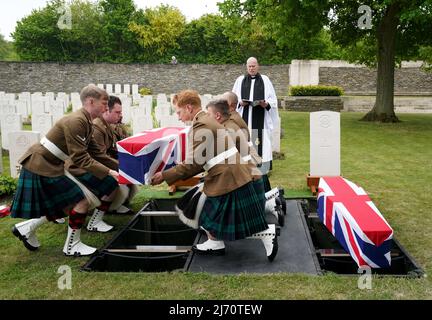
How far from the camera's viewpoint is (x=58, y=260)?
443 cm

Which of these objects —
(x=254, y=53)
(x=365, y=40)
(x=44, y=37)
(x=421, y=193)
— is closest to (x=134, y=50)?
(x=44, y=37)

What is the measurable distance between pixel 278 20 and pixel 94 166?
41.2ft

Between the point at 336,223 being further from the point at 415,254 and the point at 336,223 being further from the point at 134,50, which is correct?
the point at 134,50

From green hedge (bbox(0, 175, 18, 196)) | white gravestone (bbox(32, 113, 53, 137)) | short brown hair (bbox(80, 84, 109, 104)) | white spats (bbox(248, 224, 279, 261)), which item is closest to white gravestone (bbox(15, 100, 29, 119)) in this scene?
white gravestone (bbox(32, 113, 53, 137))

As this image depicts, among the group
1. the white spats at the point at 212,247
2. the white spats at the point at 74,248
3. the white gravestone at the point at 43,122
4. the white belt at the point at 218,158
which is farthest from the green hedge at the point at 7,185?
the white belt at the point at 218,158

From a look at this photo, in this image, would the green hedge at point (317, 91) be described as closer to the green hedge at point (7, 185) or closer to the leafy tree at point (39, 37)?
the green hedge at point (7, 185)

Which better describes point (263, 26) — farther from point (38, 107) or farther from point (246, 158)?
point (246, 158)

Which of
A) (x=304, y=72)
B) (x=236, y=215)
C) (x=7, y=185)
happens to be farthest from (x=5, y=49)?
(x=236, y=215)

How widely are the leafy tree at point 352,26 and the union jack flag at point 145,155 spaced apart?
447 inches

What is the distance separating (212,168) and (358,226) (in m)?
1.41

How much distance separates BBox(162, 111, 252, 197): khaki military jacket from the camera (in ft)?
13.7

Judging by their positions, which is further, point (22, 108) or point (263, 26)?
point (263, 26)

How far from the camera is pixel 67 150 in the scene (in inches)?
175

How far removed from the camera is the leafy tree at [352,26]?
1547 centimetres
